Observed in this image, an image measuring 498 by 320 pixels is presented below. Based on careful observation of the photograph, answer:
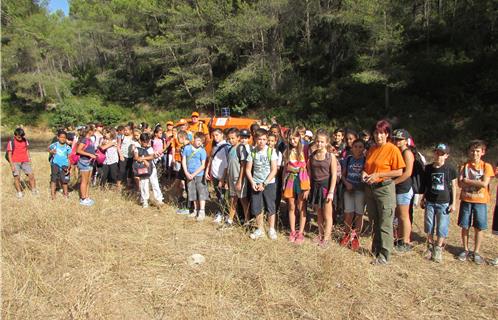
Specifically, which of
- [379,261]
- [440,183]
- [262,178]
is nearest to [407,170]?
[440,183]

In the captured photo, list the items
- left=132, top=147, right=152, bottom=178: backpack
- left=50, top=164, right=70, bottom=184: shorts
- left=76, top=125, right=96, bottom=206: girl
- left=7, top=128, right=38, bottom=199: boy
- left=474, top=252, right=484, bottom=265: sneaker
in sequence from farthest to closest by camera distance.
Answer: left=7, top=128, right=38, bottom=199: boy, left=50, top=164, right=70, bottom=184: shorts, left=76, top=125, right=96, bottom=206: girl, left=132, top=147, right=152, bottom=178: backpack, left=474, top=252, right=484, bottom=265: sneaker

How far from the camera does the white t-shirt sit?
5.70 metres

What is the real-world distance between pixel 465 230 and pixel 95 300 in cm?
434

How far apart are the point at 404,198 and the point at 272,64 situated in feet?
64.9

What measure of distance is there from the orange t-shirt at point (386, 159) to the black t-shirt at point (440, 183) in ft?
2.48

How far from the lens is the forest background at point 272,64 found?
638 inches

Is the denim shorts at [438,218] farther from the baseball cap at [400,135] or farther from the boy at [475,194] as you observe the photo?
the baseball cap at [400,135]

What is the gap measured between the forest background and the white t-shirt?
12.0 metres

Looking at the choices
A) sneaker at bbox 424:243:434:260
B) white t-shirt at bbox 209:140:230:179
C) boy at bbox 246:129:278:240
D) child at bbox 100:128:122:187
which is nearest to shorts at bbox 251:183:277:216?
boy at bbox 246:129:278:240

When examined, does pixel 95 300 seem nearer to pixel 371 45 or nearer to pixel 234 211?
pixel 234 211

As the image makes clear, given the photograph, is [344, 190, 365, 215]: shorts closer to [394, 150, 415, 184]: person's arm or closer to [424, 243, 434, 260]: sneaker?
[394, 150, 415, 184]: person's arm

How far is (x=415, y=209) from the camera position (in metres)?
6.63

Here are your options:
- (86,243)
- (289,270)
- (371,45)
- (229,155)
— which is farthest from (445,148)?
(371,45)

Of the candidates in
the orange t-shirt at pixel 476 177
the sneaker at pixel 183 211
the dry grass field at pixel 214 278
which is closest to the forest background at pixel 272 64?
the orange t-shirt at pixel 476 177
